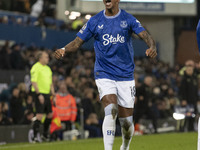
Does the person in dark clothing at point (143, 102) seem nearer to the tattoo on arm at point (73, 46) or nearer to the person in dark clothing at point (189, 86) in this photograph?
the person in dark clothing at point (189, 86)

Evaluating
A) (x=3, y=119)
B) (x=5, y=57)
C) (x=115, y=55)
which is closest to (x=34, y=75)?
(x=3, y=119)

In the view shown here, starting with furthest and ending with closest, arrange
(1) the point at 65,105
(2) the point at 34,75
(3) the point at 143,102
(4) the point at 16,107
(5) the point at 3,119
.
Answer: (3) the point at 143,102 < (1) the point at 65,105 < (4) the point at 16,107 < (5) the point at 3,119 < (2) the point at 34,75

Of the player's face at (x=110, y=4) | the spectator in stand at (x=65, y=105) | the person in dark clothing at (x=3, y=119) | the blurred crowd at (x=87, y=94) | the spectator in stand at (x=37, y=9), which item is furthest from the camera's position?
the spectator in stand at (x=37, y=9)

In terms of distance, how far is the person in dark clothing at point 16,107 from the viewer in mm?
15922

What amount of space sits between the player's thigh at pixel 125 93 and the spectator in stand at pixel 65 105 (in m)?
7.82

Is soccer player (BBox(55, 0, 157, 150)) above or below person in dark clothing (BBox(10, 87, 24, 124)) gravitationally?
above

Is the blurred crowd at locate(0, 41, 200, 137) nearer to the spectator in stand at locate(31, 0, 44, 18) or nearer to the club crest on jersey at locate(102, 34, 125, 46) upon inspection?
the spectator in stand at locate(31, 0, 44, 18)

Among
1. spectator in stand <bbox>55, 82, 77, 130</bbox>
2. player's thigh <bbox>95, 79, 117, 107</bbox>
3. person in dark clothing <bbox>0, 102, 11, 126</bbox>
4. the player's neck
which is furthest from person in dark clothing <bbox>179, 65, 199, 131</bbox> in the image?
player's thigh <bbox>95, 79, 117, 107</bbox>

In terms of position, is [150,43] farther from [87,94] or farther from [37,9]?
[37,9]

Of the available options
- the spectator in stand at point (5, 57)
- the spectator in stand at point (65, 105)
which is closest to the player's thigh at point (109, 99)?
the spectator in stand at point (65, 105)

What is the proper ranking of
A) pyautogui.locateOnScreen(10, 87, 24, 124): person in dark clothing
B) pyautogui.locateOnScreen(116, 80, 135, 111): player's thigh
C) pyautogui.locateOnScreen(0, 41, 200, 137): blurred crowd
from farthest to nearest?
pyautogui.locateOnScreen(0, 41, 200, 137): blurred crowd, pyautogui.locateOnScreen(10, 87, 24, 124): person in dark clothing, pyautogui.locateOnScreen(116, 80, 135, 111): player's thigh

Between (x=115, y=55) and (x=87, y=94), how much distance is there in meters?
9.65

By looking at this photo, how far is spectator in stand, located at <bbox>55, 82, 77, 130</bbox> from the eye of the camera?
1627cm

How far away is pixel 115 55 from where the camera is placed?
27.5 ft
